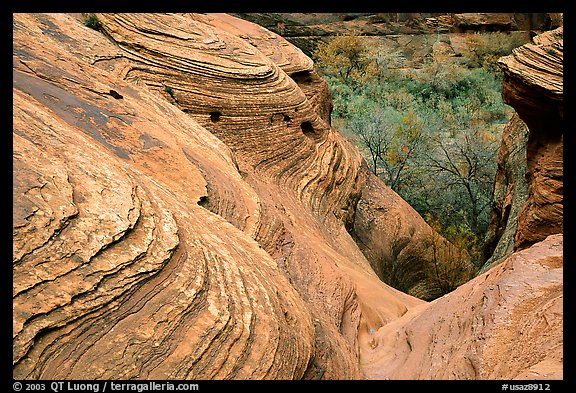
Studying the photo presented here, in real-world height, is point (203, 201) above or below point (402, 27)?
above

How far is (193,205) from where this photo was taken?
5598mm

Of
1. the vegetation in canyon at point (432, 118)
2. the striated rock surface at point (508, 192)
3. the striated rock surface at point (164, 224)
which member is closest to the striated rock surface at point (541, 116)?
the striated rock surface at point (164, 224)

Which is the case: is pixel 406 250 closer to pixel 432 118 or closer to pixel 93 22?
pixel 93 22

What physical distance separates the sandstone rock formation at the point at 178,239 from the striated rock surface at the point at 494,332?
27 mm

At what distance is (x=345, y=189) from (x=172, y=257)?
8893mm

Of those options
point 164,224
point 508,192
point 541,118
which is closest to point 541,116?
point 541,118

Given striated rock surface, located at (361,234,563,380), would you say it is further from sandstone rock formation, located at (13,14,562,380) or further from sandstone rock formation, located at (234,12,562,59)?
sandstone rock formation, located at (234,12,562,59)

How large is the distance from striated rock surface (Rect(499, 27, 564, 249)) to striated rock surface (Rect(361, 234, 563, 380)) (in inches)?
152

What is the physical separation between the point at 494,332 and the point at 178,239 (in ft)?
8.53

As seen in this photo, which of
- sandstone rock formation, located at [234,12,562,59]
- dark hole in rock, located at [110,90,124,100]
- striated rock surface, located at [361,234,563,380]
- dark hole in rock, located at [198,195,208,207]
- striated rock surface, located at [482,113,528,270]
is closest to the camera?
striated rock surface, located at [361,234,563,380]

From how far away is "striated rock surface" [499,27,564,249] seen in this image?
9.22 meters

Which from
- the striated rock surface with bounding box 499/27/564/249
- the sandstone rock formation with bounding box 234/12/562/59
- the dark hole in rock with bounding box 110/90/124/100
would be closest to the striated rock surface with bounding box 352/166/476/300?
the striated rock surface with bounding box 499/27/564/249

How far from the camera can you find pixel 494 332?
466 centimetres

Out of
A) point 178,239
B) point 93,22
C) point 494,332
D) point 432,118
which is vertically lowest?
point 432,118
